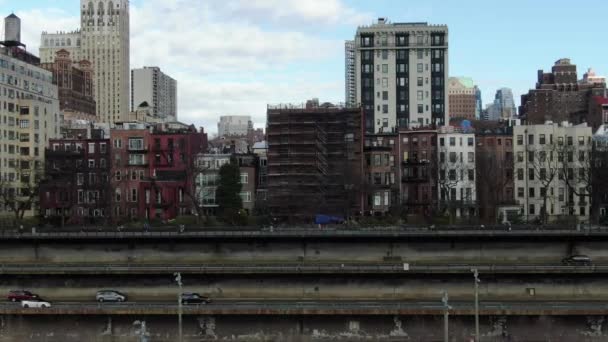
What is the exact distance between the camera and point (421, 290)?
57.8 meters

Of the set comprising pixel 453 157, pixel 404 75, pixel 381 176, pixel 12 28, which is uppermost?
pixel 12 28

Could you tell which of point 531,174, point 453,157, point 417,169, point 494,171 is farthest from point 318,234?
point 531,174

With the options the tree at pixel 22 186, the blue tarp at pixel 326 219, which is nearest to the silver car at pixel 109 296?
the blue tarp at pixel 326 219

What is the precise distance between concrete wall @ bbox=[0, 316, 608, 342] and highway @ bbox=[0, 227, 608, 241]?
14.1 metres

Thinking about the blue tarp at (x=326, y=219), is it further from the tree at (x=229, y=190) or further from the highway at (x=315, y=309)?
the highway at (x=315, y=309)

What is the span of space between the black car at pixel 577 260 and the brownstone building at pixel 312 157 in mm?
32353

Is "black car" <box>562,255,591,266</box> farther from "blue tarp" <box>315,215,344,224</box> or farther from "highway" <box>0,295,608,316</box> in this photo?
"blue tarp" <box>315,215,344,224</box>

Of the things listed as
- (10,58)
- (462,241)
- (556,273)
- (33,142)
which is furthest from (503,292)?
(10,58)

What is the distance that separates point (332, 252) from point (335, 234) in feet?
5.99

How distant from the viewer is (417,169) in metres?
98.2

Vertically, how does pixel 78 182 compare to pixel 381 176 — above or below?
below

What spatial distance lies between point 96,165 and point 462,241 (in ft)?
177

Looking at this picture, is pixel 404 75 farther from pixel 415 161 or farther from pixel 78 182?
pixel 78 182

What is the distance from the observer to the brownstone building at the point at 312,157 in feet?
301
